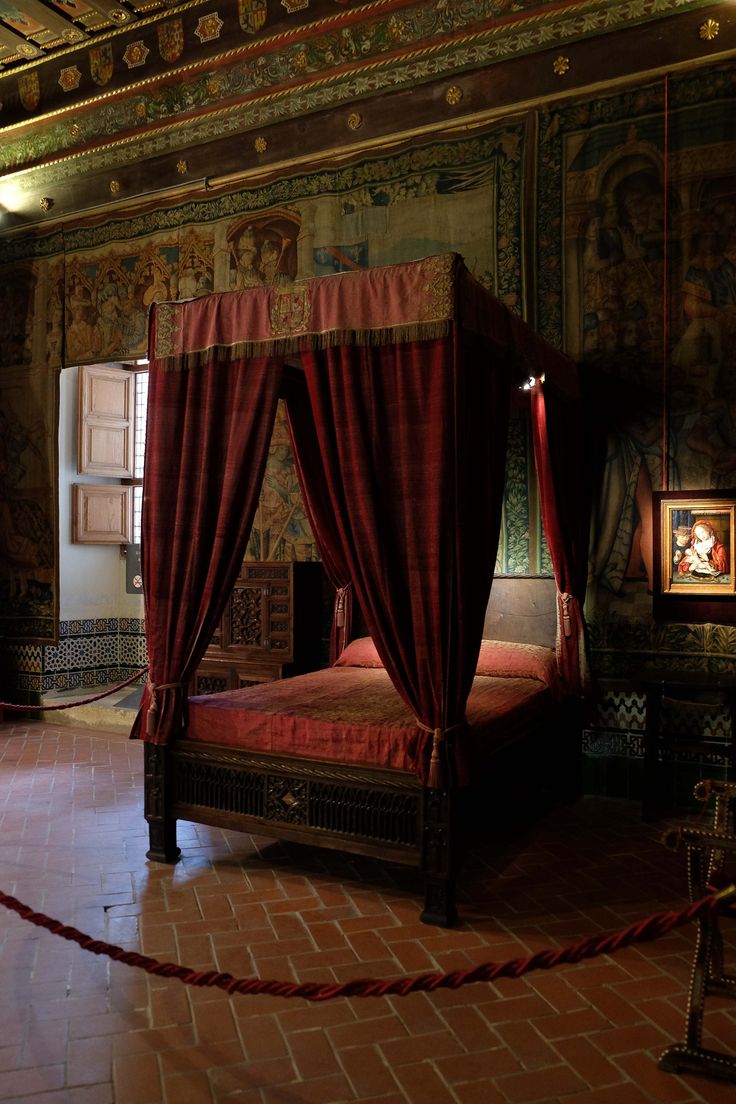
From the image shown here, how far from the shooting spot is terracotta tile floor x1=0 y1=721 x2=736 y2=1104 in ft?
9.16

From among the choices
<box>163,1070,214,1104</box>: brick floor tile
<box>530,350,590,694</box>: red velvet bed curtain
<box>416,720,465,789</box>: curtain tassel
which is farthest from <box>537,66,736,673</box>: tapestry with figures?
<box>163,1070,214,1104</box>: brick floor tile

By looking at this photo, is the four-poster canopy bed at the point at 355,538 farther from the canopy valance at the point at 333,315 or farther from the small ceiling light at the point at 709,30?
the small ceiling light at the point at 709,30

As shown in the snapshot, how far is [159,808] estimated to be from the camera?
15.7ft

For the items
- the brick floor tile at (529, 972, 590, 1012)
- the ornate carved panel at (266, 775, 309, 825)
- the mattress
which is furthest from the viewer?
Answer: the ornate carved panel at (266, 775, 309, 825)

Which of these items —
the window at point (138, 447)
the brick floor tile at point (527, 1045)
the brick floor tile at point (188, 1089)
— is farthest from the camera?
the window at point (138, 447)

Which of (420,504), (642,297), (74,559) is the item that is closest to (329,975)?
(420,504)

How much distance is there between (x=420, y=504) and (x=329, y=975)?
2.02m

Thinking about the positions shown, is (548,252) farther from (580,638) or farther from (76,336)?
(76,336)

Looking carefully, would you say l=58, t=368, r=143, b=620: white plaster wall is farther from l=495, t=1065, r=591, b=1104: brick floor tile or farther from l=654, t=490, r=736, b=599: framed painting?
l=495, t=1065, r=591, b=1104: brick floor tile

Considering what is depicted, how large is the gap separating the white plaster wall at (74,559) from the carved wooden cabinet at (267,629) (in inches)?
104

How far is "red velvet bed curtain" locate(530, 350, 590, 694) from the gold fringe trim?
1.80 metres

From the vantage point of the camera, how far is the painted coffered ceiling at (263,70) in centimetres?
635

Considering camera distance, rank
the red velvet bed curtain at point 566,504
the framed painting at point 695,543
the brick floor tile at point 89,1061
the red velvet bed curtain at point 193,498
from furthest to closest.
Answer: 1. the framed painting at point 695,543
2. the red velvet bed curtain at point 566,504
3. the red velvet bed curtain at point 193,498
4. the brick floor tile at point 89,1061

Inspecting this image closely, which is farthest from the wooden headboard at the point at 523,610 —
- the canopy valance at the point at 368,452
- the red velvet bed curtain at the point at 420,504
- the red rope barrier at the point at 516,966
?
the red rope barrier at the point at 516,966
